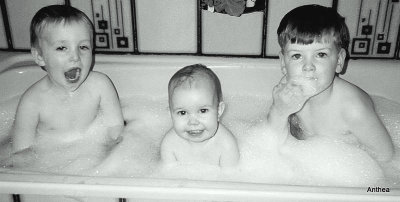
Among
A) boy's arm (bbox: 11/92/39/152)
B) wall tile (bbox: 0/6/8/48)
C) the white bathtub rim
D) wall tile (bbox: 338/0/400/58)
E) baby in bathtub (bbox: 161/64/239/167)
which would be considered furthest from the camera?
wall tile (bbox: 0/6/8/48)

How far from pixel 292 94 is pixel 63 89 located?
790 mm

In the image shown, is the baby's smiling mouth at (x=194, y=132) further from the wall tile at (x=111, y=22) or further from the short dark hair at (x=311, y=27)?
the wall tile at (x=111, y=22)

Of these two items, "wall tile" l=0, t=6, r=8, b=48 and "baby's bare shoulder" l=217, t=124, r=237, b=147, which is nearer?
"baby's bare shoulder" l=217, t=124, r=237, b=147

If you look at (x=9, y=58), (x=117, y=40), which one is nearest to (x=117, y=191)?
(x=117, y=40)

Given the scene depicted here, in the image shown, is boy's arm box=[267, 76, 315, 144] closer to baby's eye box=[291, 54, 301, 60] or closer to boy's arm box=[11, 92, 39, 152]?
baby's eye box=[291, 54, 301, 60]

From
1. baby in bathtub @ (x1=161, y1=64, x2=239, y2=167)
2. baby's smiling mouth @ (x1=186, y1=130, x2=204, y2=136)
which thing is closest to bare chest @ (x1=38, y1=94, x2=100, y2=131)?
baby in bathtub @ (x1=161, y1=64, x2=239, y2=167)

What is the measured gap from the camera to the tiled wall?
1576 mm

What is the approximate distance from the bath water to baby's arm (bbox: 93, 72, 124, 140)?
4 centimetres

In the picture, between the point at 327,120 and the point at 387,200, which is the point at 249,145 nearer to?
the point at 327,120

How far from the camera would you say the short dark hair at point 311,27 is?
3.84 ft

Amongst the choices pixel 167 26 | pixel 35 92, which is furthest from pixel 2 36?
pixel 167 26

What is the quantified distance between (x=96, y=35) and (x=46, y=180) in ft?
2.78

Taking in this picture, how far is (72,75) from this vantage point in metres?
1.32


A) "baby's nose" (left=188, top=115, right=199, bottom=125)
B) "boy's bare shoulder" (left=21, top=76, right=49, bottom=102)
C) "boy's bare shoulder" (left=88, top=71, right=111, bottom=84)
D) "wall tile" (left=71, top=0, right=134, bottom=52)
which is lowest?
"baby's nose" (left=188, top=115, right=199, bottom=125)
